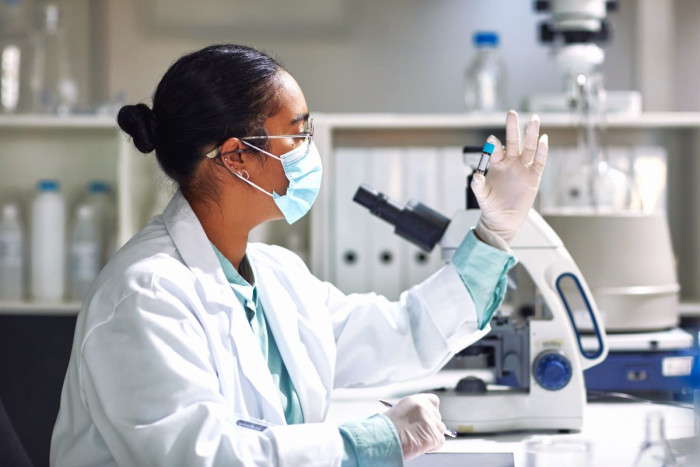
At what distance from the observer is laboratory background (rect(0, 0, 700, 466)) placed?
1681 mm

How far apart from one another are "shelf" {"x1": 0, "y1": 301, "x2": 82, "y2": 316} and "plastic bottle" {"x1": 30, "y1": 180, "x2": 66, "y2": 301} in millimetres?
56

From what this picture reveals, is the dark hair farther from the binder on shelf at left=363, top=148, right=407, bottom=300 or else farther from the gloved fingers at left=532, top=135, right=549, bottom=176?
the binder on shelf at left=363, top=148, right=407, bottom=300

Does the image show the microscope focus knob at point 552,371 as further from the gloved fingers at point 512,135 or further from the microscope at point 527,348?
the gloved fingers at point 512,135

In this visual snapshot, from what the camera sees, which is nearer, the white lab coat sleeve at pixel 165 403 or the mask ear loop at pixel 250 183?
the white lab coat sleeve at pixel 165 403

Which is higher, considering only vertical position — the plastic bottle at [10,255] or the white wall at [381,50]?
the white wall at [381,50]

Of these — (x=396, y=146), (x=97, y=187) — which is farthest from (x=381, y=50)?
(x=97, y=187)

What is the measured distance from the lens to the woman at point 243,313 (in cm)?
98

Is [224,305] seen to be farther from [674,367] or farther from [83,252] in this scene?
[83,252]

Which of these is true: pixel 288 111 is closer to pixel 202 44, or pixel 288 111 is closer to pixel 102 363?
pixel 102 363

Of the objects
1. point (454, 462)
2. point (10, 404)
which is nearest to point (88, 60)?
point (10, 404)

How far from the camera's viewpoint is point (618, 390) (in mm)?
1602

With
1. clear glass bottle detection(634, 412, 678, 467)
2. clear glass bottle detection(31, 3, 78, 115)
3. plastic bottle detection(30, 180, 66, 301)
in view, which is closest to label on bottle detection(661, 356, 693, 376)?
clear glass bottle detection(634, 412, 678, 467)

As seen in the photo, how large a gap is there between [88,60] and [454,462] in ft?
5.90

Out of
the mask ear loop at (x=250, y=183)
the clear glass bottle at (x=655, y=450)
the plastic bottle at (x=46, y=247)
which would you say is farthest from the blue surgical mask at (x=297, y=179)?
the plastic bottle at (x=46, y=247)
